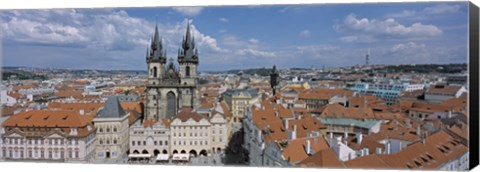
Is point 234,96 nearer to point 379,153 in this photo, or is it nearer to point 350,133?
point 350,133

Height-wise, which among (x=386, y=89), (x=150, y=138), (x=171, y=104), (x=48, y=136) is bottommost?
(x=150, y=138)

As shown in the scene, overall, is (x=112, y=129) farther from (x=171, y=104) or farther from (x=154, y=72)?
(x=171, y=104)

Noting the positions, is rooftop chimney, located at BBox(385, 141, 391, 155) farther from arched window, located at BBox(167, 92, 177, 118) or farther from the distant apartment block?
arched window, located at BBox(167, 92, 177, 118)

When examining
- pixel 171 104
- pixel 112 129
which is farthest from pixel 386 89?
pixel 171 104

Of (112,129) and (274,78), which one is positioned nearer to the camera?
(274,78)

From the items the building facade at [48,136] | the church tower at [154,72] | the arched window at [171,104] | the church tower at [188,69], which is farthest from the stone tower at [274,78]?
the building facade at [48,136]

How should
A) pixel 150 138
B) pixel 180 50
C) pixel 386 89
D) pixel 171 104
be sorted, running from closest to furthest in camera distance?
1. pixel 386 89
2. pixel 180 50
3. pixel 150 138
4. pixel 171 104

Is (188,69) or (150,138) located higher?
(188,69)

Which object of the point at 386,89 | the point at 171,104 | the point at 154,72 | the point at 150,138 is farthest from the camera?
the point at 171,104
